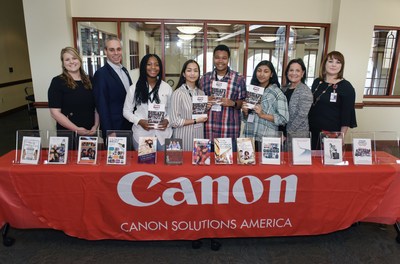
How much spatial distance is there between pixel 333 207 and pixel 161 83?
66.8 inches

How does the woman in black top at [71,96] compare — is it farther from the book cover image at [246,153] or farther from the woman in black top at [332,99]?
the woman in black top at [332,99]

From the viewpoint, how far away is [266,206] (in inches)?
83.0

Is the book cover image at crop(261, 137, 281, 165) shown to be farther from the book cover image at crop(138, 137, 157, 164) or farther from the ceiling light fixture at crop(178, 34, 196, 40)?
the ceiling light fixture at crop(178, 34, 196, 40)

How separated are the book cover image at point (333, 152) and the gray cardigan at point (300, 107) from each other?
1.19 ft

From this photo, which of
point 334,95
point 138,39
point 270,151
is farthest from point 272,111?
point 138,39

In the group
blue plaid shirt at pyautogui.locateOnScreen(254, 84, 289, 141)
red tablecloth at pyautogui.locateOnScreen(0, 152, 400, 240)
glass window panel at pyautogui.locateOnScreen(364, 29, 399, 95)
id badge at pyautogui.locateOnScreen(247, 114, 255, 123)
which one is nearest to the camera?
red tablecloth at pyautogui.locateOnScreen(0, 152, 400, 240)

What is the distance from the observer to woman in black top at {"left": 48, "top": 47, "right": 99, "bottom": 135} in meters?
2.43

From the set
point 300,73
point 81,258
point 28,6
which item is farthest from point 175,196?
point 28,6

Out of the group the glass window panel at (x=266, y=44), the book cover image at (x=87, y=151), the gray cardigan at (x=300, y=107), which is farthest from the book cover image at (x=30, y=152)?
the glass window panel at (x=266, y=44)

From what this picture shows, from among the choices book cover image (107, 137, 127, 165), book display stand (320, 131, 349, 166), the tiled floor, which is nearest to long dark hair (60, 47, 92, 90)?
book cover image (107, 137, 127, 165)

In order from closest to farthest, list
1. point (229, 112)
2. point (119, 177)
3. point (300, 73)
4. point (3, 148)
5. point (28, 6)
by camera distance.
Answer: point (119, 177) < point (300, 73) < point (229, 112) < point (28, 6) < point (3, 148)

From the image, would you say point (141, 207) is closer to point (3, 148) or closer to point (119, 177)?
point (119, 177)

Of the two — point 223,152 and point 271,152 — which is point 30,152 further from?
point 271,152

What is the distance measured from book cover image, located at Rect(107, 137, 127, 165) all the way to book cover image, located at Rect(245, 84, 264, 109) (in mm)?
1080
